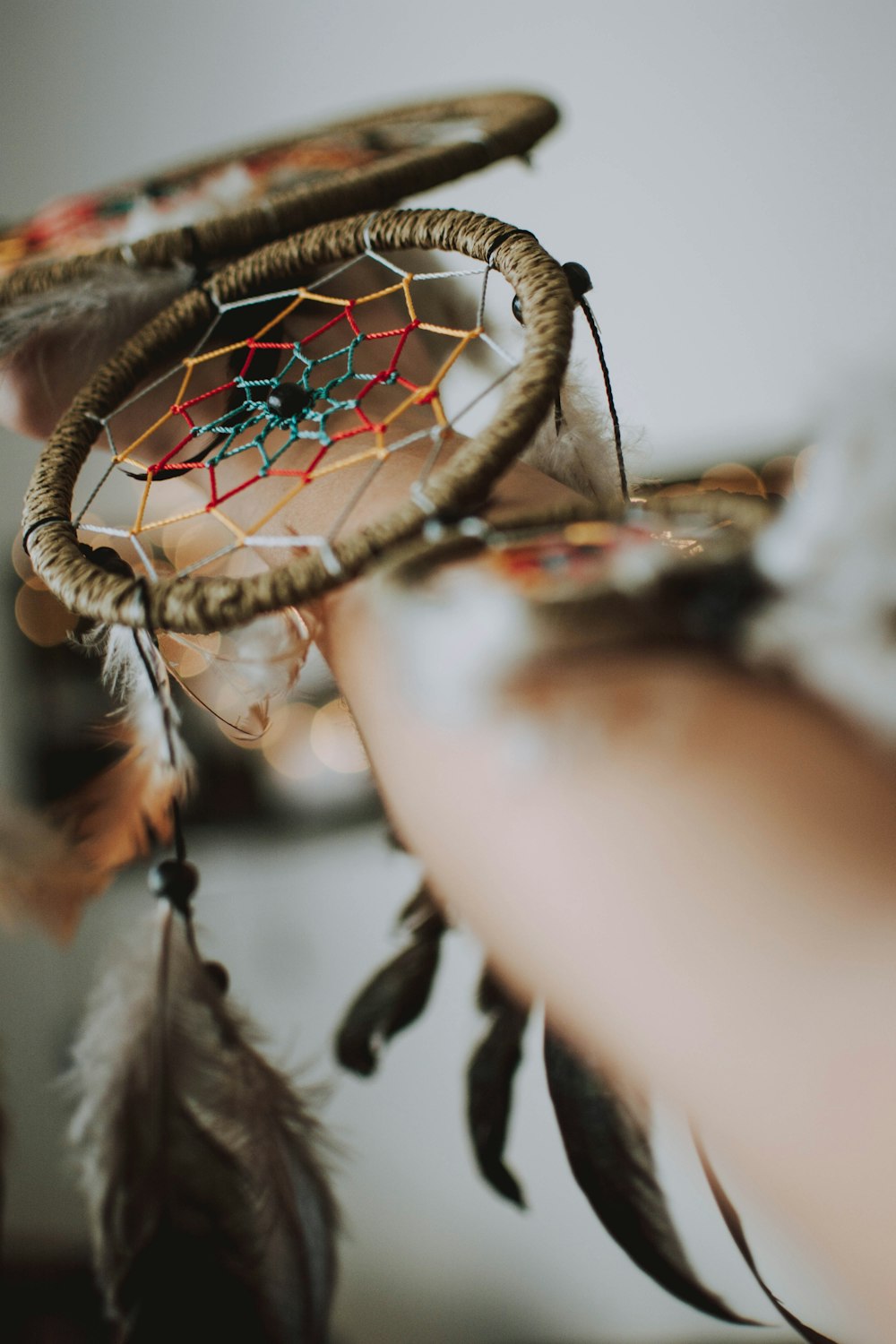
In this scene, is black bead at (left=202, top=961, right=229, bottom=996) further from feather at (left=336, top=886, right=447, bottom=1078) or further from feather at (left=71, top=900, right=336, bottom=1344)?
feather at (left=336, top=886, right=447, bottom=1078)

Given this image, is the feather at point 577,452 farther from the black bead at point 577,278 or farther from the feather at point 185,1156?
the feather at point 185,1156

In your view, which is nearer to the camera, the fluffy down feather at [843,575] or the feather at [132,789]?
the fluffy down feather at [843,575]

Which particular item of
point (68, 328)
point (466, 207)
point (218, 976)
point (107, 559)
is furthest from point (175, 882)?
point (466, 207)

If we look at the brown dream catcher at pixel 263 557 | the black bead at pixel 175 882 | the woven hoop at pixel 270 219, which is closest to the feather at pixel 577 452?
the brown dream catcher at pixel 263 557

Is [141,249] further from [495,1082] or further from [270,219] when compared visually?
[495,1082]

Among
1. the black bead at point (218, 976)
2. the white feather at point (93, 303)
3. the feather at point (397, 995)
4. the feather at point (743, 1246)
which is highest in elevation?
the white feather at point (93, 303)

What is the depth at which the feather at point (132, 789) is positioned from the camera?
0.40m

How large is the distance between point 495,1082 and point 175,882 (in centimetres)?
26

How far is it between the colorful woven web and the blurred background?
0.44 metres

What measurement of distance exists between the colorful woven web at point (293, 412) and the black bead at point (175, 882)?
0.15 metres

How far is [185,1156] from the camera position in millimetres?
413

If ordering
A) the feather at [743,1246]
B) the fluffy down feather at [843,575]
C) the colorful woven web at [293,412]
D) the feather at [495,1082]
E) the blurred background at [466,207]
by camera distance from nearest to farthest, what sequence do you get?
the fluffy down feather at [843,575], the colorful woven web at [293,412], the feather at [743,1246], the feather at [495,1082], the blurred background at [466,207]

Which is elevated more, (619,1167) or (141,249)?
(141,249)

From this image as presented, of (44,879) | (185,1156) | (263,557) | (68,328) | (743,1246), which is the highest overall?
(68,328)
